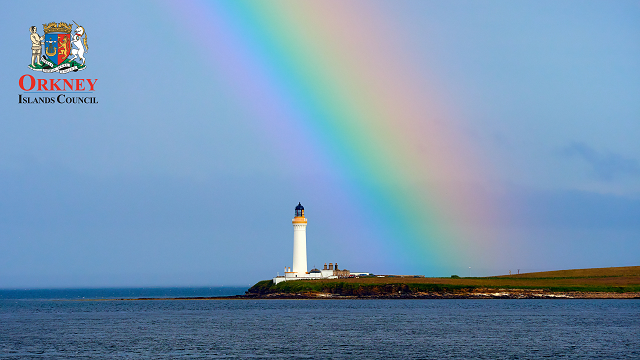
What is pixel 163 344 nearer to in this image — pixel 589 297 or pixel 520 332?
pixel 520 332

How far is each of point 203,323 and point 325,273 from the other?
4769cm

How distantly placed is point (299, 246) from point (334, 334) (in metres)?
54.9

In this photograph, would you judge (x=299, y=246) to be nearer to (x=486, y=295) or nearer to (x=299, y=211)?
(x=299, y=211)

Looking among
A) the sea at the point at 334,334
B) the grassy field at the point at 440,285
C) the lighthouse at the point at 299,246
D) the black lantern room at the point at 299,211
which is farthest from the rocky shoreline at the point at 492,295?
the sea at the point at 334,334

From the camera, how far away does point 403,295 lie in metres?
108

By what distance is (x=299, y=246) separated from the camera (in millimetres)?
110438

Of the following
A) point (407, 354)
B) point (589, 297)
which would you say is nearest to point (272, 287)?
point (589, 297)

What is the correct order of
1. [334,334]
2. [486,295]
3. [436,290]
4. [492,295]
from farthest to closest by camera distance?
1. [492,295]
2. [436,290]
3. [486,295]
4. [334,334]

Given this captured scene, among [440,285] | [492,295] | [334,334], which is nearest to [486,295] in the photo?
[492,295]

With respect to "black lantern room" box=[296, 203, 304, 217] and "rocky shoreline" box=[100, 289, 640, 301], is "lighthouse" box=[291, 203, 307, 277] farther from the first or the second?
"rocky shoreline" box=[100, 289, 640, 301]

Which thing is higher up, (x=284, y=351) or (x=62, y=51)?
(x=62, y=51)

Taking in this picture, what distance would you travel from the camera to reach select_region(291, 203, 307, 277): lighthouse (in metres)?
110

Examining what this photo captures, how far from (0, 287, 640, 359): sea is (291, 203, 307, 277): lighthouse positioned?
26.6 m

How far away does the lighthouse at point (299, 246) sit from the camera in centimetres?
11025
